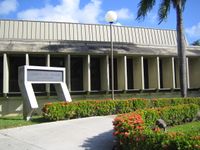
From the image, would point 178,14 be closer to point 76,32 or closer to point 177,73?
point 177,73

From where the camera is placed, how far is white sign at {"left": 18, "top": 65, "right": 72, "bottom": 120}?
52.9ft

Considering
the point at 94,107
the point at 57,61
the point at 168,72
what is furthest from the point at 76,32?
the point at 94,107

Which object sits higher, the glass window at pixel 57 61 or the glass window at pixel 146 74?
the glass window at pixel 57 61

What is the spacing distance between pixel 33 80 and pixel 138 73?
460 inches

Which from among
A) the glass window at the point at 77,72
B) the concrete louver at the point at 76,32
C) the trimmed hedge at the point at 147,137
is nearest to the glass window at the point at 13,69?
the concrete louver at the point at 76,32

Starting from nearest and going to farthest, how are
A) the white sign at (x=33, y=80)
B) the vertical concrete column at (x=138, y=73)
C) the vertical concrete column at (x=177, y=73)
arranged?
the white sign at (x=33, y=80) → the vertical concrete column at (x=138, y=73) → the vertical concrete column at (x=177, y=73)

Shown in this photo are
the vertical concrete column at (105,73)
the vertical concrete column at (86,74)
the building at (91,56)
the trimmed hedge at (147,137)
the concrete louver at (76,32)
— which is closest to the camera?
the trimmed hedge at (147,137)

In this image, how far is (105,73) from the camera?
1000 inches

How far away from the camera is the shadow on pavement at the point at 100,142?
31.5 ft

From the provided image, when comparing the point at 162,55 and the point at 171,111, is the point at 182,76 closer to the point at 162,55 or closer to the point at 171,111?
the point at 162,55

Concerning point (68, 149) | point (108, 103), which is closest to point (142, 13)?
point (108, 103)

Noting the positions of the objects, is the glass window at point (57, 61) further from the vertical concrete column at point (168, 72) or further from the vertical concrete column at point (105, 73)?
the vertical concrete column at point (168, 72)

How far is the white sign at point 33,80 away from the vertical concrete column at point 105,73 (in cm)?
649

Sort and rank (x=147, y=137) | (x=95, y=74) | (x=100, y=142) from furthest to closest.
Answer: (x=95, y=74) → (x=100, y=142) → (x=147, y=137)
